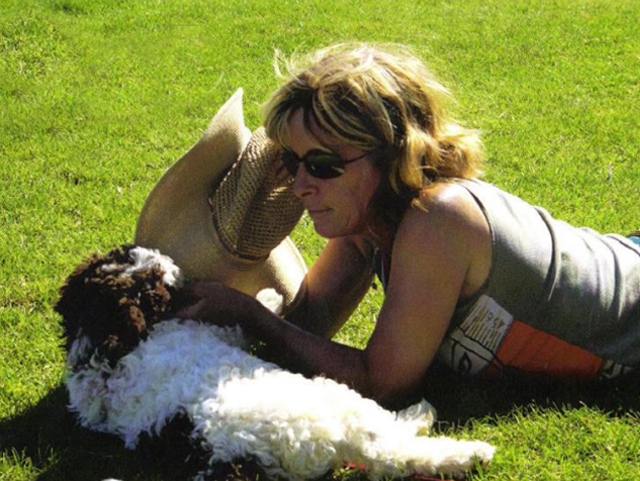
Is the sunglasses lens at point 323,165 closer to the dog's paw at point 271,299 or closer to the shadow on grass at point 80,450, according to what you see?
the dog's paw at point 271,299

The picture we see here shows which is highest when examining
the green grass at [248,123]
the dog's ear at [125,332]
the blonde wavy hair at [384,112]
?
Result: the blonde wavy hair at [384,112]

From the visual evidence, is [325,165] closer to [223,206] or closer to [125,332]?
[223,206]

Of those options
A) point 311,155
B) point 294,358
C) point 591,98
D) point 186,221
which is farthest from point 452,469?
point 591,98

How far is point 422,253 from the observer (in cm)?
320

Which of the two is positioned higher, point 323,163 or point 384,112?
point 384,112

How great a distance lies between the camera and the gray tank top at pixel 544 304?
3.35 metres

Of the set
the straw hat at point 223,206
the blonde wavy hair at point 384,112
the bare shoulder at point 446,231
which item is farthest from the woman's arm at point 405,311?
the straw hat at point 223,206

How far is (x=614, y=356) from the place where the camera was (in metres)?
3.58

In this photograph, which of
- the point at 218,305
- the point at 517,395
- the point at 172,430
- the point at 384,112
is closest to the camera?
the point at 172,430

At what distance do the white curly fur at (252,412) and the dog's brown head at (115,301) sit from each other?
0.04m

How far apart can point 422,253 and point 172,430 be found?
1023 millimetres

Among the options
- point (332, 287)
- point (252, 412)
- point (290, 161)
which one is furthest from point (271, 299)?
point (252, 412)

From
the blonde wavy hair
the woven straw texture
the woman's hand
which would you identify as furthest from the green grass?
the blonde wavy hair

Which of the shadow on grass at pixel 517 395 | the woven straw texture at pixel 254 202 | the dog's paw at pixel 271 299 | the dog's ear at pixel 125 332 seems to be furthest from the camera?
the dog's paw at pixel 271 299
